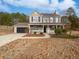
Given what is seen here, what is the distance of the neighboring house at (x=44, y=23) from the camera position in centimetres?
5384

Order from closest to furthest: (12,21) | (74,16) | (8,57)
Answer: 1. (8,57)
2. (74,16)
3. (12,21)

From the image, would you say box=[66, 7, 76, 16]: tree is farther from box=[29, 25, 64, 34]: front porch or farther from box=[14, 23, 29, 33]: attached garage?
box=[14, 23, 29, 33]: attached garage

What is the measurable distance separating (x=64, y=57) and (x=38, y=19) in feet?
147

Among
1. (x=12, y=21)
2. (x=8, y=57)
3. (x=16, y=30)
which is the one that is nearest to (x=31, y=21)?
(x=16, y=30)

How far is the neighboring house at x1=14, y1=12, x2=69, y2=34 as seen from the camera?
53844mm

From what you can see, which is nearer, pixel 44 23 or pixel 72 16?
pixel 72 16

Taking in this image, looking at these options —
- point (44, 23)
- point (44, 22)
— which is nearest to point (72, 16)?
point (44, 23)

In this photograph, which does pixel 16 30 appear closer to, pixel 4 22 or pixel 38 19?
pixel 38 19

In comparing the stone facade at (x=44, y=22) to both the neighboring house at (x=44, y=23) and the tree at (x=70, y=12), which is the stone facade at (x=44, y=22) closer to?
the neighboring house at (x=44, y=23)

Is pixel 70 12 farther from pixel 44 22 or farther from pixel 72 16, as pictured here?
pixel 44 22

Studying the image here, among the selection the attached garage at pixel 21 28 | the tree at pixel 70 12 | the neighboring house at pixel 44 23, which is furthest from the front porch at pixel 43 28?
the tree at pixel 70 12

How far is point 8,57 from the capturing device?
11.3m

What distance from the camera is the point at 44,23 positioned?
2128 inches

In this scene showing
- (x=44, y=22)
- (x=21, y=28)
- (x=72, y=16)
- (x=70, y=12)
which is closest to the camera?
(x=72, y=16)
